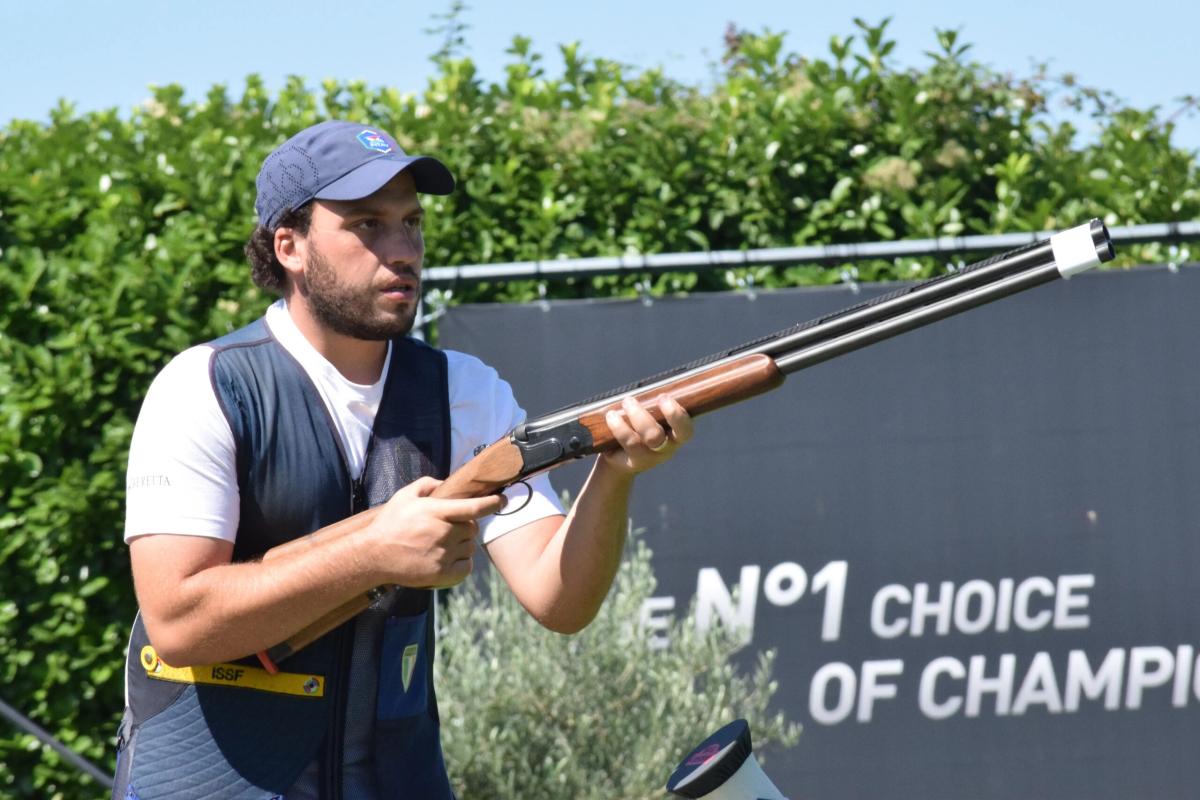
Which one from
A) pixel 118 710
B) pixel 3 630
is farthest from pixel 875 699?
pixel 3 630

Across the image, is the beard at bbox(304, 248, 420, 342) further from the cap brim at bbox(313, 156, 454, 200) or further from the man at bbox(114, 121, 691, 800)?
the cap brim at bbox(313, 156, 454, 200)

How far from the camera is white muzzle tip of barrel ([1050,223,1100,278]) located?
2420 mm

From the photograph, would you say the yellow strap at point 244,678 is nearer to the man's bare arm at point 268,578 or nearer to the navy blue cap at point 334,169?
the man's bare arm at point 268,578

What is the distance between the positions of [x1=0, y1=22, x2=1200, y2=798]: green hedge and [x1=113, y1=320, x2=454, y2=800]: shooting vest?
2511 mm

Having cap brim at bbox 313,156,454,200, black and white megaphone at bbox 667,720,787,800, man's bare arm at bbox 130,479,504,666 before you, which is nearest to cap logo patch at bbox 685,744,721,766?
black and white megaphone at bbox 667,720,787,800

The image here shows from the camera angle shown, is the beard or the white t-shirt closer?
the white t-shirt

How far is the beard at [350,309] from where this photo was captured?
2.65 metres

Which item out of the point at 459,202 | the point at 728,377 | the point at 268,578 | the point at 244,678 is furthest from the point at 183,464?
the point at 459,202

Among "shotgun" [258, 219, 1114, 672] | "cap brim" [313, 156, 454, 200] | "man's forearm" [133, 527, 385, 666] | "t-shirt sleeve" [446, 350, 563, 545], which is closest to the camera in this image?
"man's forearm" [133, 527, 385, 666]

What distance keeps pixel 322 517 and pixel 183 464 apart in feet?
0.93

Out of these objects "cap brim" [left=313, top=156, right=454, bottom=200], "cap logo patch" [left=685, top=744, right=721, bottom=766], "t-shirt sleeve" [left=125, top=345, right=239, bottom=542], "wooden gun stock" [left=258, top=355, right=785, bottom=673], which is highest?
"cap brim" [left=313, top=156, right=454, bottom=200]

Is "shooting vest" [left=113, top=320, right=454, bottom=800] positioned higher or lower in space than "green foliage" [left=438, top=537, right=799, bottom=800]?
higher

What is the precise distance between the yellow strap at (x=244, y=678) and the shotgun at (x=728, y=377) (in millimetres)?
37

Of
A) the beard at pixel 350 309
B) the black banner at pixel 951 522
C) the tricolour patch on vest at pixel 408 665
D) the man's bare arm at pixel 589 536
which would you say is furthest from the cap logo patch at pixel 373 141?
the black banner at pixel 951 522
